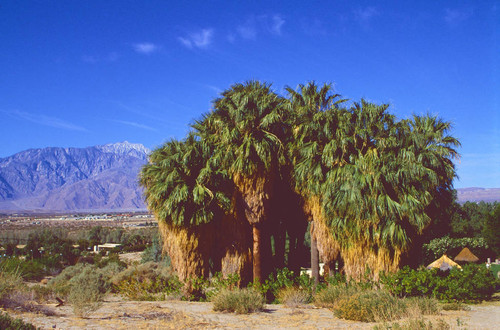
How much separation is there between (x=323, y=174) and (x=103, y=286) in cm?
1135

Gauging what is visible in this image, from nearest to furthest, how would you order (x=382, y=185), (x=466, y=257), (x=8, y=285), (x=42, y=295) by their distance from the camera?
(x=8, y=285) → (x=42, y=295) → (x=382, y=185) → (x=466, y=257)

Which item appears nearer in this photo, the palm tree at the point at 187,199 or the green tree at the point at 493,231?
the palm tree at the point at 187,199

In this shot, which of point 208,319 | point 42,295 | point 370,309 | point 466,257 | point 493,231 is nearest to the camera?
point 208,319

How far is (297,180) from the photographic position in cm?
1869

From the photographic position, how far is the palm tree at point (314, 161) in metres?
18.2

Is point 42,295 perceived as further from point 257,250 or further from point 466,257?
point 466,257

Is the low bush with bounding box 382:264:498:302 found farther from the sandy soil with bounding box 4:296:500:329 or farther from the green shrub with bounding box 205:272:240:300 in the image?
the green shrub with bounding box 205:272:240:300

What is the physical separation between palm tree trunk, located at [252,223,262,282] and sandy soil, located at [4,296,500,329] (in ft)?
13.1

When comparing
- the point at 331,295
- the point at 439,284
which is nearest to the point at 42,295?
the point at 331,295

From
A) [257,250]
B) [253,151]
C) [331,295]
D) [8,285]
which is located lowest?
[331,295]

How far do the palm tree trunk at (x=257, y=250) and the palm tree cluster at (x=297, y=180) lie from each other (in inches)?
1.6

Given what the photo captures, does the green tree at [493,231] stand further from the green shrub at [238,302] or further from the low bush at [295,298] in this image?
the green shrub at [238,302]

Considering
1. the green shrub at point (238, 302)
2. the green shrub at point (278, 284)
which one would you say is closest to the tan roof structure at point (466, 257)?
the green shrub at point (278, 284)

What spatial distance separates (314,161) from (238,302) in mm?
7244
